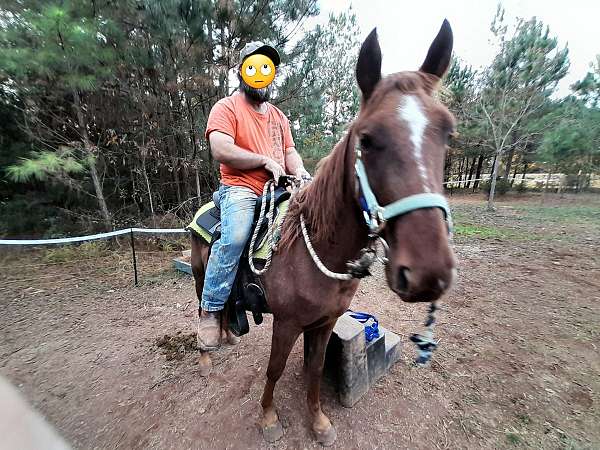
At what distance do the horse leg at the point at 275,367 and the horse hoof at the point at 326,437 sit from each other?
1.01 ft

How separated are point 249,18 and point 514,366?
793cm

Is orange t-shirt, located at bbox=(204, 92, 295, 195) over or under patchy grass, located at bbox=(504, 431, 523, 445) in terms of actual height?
over

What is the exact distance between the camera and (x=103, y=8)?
17.7ft

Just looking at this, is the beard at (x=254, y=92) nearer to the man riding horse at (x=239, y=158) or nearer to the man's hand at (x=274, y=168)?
the man riding horse at (x=239, y=158)

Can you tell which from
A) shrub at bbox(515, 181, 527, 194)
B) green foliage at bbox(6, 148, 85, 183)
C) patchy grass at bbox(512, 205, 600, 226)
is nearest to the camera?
green foliage at bbox(6, 148, 85, 183)

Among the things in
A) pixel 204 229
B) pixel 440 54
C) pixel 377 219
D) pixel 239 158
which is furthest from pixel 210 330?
pixel 440 54

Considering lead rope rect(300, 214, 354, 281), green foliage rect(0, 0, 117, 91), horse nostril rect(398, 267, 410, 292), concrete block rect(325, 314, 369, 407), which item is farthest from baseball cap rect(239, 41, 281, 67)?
green foliage rect(0, 0, 117, 91)

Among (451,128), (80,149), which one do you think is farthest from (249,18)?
(451,128)

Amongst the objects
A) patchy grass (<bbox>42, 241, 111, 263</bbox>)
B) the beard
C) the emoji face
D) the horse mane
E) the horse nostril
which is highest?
the emoji face

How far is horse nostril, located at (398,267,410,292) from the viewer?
3.10 feet

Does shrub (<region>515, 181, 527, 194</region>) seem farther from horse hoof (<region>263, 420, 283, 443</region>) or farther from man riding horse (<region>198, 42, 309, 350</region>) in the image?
horse hoof (<region>263, 420, 283, 443</region>)

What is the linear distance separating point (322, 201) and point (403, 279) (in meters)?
0.75

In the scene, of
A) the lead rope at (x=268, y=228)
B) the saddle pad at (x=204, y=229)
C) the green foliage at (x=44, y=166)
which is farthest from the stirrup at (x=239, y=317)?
the green foliage at (x=44, y=166)

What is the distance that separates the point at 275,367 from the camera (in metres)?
2.09
